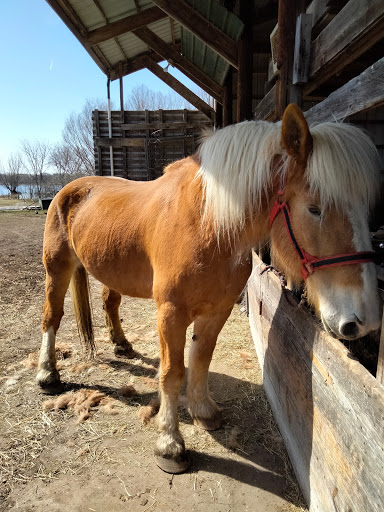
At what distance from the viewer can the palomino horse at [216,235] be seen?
1385 millimetres

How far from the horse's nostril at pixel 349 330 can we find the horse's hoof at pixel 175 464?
4.72 feet

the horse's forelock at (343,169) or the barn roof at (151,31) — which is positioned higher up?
the barn roof at (151,31)

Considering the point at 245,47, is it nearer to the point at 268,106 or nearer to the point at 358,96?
the point at 268,106

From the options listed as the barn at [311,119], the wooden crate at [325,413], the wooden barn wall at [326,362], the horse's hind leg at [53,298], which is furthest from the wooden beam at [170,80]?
the wooden crate at [325,413]

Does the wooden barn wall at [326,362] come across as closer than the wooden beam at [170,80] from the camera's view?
Yes

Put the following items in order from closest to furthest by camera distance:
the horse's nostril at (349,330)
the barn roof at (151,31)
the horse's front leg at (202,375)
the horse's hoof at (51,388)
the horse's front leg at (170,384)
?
the horse's nostril at (349,330) < the horse's front leg at (170,384) < the horse's front leg at (202,375) < the horse's hoof at (51,388) < the barn roof at (151,31)

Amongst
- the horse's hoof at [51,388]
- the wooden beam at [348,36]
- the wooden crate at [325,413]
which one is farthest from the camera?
the horse's hoof at [51,388]

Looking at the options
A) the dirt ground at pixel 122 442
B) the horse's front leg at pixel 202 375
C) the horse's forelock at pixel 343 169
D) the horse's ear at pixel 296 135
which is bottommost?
the dirt ground at pixel 122 442

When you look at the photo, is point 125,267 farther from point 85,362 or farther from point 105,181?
point 85,362

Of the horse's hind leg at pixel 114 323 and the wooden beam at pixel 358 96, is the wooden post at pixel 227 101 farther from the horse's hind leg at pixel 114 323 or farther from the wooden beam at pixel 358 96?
the wooden beam at pixel 358 96

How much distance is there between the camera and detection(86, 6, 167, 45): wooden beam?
17.5ft

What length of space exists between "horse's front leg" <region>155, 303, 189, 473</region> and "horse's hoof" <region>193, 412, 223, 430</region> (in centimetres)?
34

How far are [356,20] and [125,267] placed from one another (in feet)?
7.01

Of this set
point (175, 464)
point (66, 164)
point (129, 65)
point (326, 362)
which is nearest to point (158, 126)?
point (129, 65)
